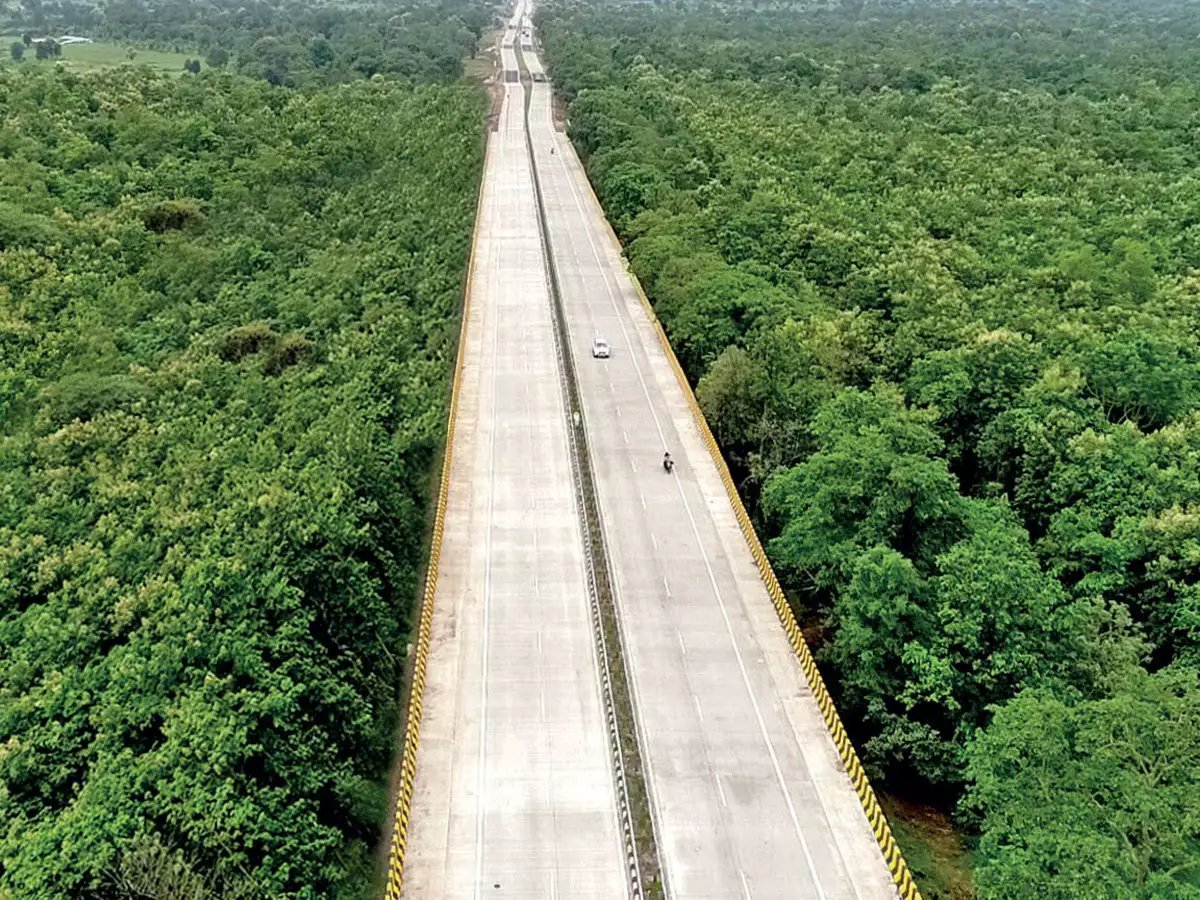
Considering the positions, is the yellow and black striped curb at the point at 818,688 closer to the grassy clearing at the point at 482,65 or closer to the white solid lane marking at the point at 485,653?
the white solid lane marking at the point at 485,653

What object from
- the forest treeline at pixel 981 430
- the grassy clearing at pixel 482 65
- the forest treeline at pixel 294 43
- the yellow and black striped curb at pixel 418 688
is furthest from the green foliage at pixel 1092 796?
the grassy clearing at pixel 482 65

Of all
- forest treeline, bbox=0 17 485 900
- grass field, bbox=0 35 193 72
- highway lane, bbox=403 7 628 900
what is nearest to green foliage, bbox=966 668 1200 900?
highway lane, bbox=403 7 628 900

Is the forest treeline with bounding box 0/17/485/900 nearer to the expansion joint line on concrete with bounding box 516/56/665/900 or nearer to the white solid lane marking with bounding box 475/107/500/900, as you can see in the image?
the white solid lane marking with bounding box 475/107/500/900

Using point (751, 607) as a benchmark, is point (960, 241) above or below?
above

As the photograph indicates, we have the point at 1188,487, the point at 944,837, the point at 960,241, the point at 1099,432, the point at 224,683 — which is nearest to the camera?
the point at 224,683

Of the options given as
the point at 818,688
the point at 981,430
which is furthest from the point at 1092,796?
the point at 981,430

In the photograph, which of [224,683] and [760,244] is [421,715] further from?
[760,244]

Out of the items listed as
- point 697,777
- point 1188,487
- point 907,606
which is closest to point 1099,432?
point 1188,487
